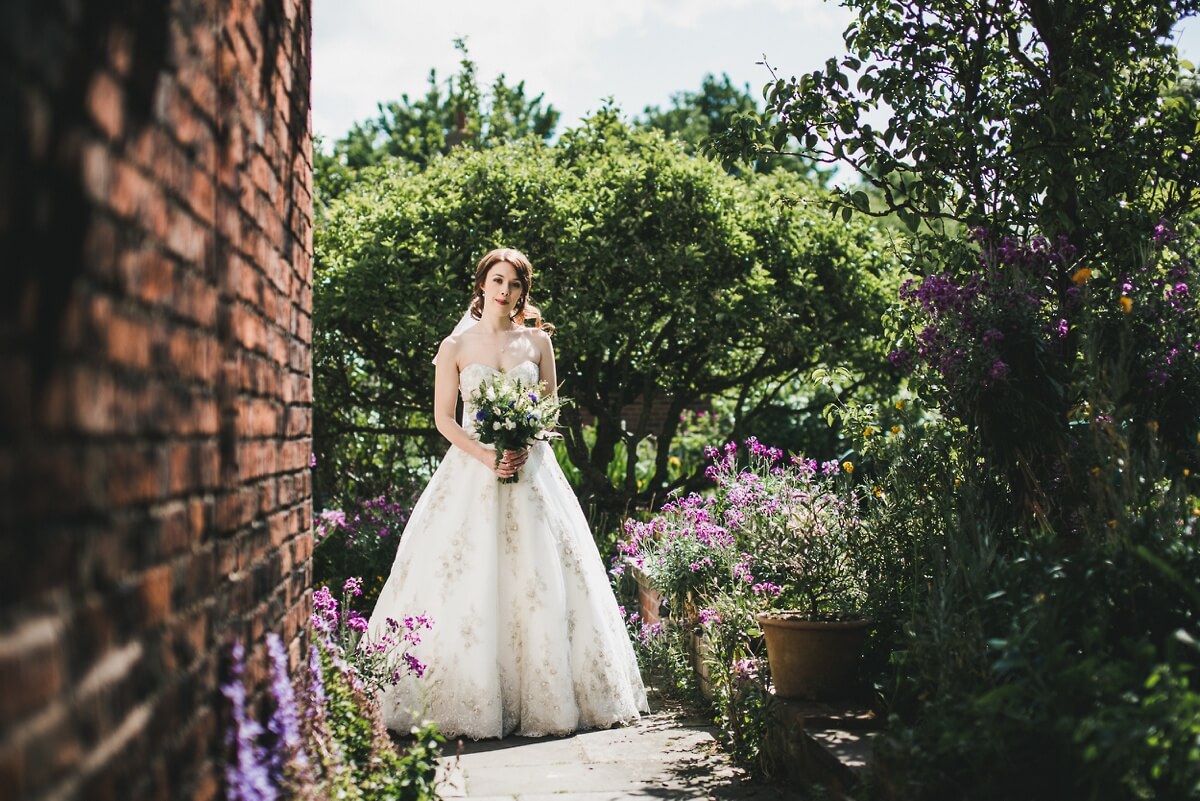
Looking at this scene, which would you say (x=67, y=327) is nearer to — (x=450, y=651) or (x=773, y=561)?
(x=773, y=561)

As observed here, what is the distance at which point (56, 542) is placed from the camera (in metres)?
1.26

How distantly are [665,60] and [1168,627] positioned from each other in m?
8.87

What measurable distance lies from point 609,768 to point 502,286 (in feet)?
8.96

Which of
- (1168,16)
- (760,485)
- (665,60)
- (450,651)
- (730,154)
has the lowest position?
(450,651)

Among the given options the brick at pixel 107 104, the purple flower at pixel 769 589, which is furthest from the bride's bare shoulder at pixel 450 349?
the brick at pixel 107 104

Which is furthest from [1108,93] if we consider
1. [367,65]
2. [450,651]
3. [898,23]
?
[367,65]

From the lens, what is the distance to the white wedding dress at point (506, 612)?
5188 millimetres

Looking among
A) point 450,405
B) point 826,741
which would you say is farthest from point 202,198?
point 450,405

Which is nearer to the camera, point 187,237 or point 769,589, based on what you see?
point 187,237

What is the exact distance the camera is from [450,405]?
5828 millimetres

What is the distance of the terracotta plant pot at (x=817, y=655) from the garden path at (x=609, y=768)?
43cm

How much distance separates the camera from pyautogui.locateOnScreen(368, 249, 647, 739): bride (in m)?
5.19

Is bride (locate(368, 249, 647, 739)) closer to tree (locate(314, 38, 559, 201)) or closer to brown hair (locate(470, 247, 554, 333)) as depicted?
brown hair (locate(470, 247, 554, 333))

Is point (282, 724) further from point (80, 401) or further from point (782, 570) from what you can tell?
point (782, 570)
